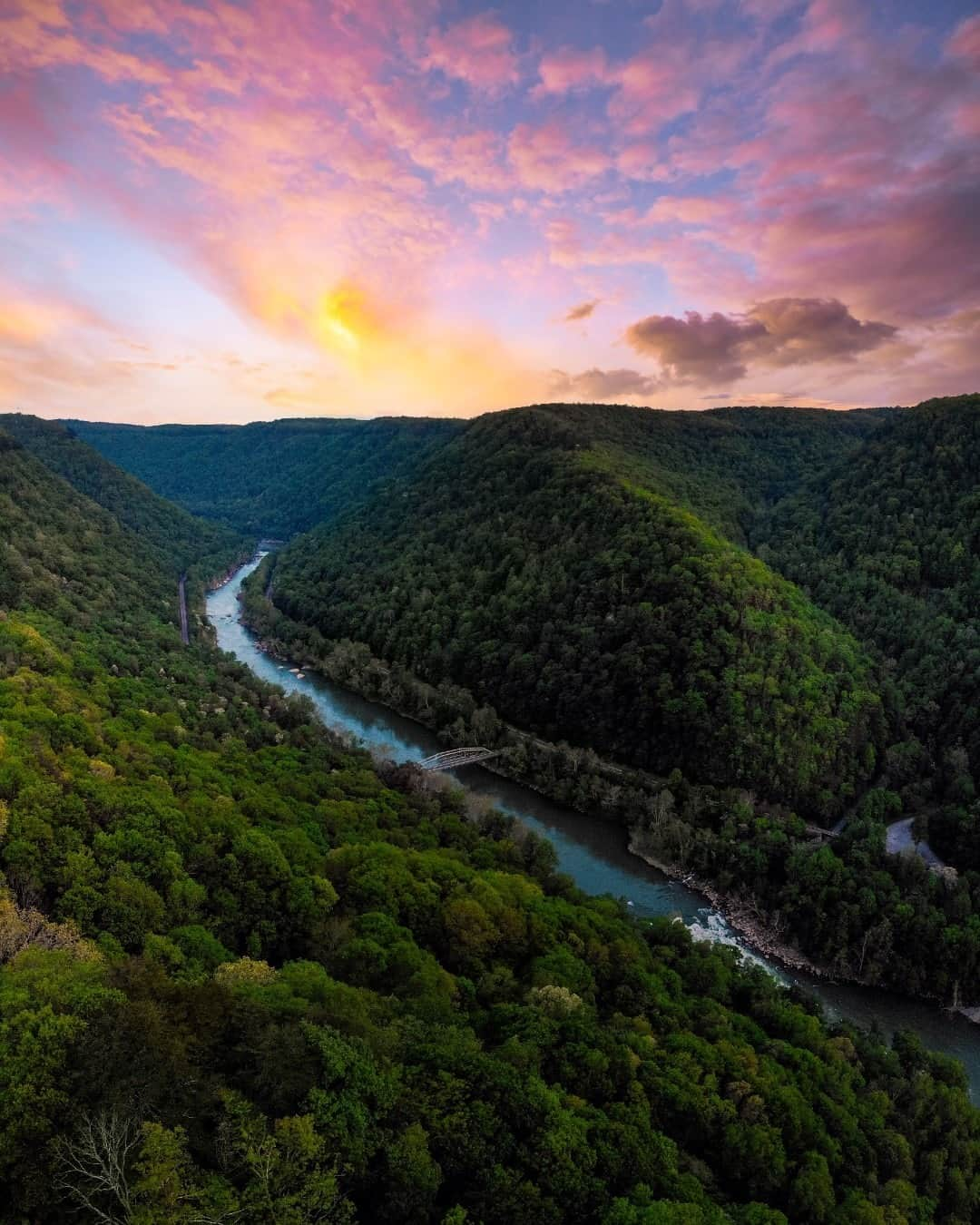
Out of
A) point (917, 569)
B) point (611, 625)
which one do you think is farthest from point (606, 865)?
point (917, 569)

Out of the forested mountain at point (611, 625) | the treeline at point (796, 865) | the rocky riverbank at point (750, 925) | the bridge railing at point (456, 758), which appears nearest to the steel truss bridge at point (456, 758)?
the bridge railing at point (456, 758)

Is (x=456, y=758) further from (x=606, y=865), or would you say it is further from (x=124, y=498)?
(x=124, y=498)

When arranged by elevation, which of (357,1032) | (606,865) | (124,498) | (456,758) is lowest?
(606,865)

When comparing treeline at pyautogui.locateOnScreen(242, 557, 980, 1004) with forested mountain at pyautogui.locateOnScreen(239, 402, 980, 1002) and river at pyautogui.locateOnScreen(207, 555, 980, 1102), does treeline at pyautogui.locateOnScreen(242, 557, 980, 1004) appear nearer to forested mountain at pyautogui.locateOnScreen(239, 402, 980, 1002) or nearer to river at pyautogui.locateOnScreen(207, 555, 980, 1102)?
forested mountain at pyautogui.locateOnScreen(239, 402, 980, 1002)

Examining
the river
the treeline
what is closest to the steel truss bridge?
the river

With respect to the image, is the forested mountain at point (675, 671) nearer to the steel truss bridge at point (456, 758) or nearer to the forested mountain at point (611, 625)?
the forested mountain at point (611, 625)
